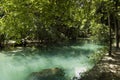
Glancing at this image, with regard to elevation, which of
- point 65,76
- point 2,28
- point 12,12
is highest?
point 12,12

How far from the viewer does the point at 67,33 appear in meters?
48.8

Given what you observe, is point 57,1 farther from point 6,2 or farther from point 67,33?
point 67,33

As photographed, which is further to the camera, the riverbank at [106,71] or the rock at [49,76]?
the rock at [49,76]

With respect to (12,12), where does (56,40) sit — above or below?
below

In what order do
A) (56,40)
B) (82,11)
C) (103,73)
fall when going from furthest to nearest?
(56,40) < (103,73) < (82,11)

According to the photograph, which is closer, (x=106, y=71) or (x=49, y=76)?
(x=106, y=71)

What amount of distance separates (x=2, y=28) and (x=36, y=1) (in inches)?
48.1

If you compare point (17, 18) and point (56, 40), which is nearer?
point (17, 18)

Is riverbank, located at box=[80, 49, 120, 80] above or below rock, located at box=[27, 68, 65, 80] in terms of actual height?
above

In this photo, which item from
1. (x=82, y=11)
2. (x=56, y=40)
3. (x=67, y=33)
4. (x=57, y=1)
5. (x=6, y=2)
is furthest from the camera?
(x=67, y=33)

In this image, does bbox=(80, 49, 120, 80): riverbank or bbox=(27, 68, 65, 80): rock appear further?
bbox=(27, 68, 65, 80): rock

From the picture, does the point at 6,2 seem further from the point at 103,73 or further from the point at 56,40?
the point at 56,40

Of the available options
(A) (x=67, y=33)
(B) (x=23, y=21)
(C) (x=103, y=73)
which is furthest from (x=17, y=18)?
(A) (x=67, y=33)

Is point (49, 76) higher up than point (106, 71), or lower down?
lower down
